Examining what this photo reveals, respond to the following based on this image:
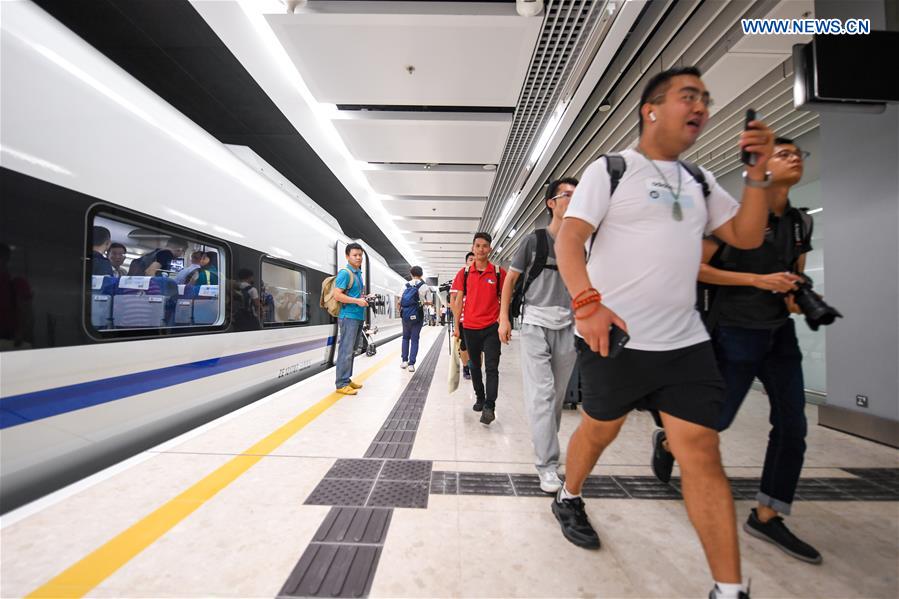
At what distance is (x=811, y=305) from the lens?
1489 millimetres

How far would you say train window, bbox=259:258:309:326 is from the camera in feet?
14.1

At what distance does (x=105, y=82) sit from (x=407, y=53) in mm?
2778

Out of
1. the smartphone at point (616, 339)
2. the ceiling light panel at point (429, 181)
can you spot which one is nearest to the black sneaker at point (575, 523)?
the smartphone at point (616, 339)

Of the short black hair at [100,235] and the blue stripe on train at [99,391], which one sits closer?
the blue stripe on train at [99,391]

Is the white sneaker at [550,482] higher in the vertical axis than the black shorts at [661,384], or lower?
lower

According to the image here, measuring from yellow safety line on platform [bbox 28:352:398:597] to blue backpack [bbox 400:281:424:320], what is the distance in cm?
384

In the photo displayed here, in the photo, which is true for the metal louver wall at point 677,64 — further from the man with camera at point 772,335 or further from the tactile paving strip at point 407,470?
the tactile paving strip at point 407,470

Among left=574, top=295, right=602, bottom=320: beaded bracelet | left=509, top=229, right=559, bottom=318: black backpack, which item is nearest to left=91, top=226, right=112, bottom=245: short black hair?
left=509, top=229, right=559, bottom=318: black backpack

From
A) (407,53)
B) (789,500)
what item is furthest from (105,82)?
(789,500)

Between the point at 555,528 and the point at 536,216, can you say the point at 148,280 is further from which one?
the point at 536,216

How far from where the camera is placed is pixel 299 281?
5.32 metres

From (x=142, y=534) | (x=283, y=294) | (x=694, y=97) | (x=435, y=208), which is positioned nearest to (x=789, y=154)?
(x=694, y=97)

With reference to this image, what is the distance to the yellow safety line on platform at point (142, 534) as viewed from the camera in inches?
50.2

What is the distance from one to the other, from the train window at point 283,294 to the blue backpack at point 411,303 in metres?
1.55
